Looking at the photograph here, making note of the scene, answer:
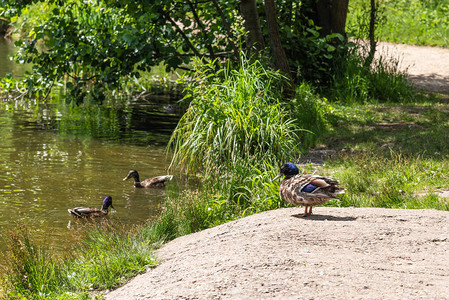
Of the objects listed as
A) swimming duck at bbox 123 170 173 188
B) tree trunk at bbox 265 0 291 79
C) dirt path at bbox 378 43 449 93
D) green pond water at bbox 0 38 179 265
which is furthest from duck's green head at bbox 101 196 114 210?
dirt path at bbox 378 43 449 93

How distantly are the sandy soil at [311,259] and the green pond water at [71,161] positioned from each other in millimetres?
2709

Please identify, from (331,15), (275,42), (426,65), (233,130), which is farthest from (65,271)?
(426,65)

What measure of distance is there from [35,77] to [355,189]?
9.14 meters

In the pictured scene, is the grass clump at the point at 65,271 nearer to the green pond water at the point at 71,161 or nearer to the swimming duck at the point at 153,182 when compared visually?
the green pond water at the point at 71,161

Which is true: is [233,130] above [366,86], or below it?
below

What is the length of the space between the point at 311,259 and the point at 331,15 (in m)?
13.1

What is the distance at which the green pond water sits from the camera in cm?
973

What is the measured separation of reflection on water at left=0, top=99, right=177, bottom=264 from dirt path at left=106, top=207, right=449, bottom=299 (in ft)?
10.0

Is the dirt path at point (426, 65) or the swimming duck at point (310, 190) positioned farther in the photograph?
the dirt path at point (426, 65)

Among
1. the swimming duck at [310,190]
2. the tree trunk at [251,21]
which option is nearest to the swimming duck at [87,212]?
the swimming duck at [310,190]

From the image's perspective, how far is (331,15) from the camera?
17.4 meters

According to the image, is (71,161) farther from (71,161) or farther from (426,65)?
(426,65)

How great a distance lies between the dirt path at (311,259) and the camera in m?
4.87

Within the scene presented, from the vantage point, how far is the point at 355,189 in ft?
29.2
